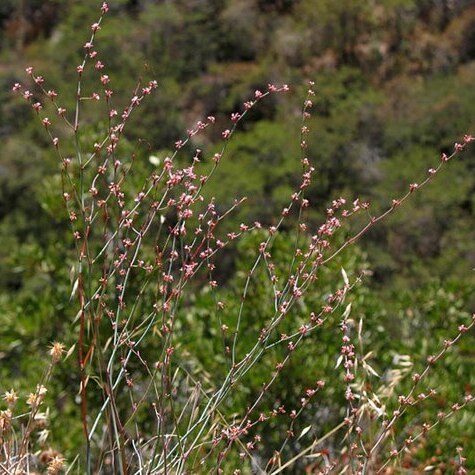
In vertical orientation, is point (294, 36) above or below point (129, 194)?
below

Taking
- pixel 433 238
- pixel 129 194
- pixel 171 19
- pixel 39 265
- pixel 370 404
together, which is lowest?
pixel 433 238

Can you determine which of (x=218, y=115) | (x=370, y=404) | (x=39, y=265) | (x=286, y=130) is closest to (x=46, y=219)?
(x=286, y=130)

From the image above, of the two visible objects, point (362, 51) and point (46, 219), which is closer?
point (46, 219)

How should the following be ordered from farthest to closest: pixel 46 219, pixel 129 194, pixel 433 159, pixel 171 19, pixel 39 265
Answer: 1. pixel 171 19
2. pixel 433 159
3. pixel 46 219
4. pixel 39 265
5. pixel 129 194

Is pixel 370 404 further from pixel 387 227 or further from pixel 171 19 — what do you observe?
pixel 171 19

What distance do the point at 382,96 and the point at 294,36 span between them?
5.44m

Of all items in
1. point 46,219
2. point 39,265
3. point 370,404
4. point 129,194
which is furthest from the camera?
point 46,219

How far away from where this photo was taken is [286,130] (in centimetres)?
2934

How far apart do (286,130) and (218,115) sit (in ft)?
14.3

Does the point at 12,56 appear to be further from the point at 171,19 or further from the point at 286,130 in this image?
the point at 286,130

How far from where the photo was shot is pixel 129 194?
19.6 ft

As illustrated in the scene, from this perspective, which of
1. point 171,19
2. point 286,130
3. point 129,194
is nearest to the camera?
point 129,194

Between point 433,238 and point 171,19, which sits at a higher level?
point 171,19

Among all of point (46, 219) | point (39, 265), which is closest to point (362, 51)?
point (46, 219)
